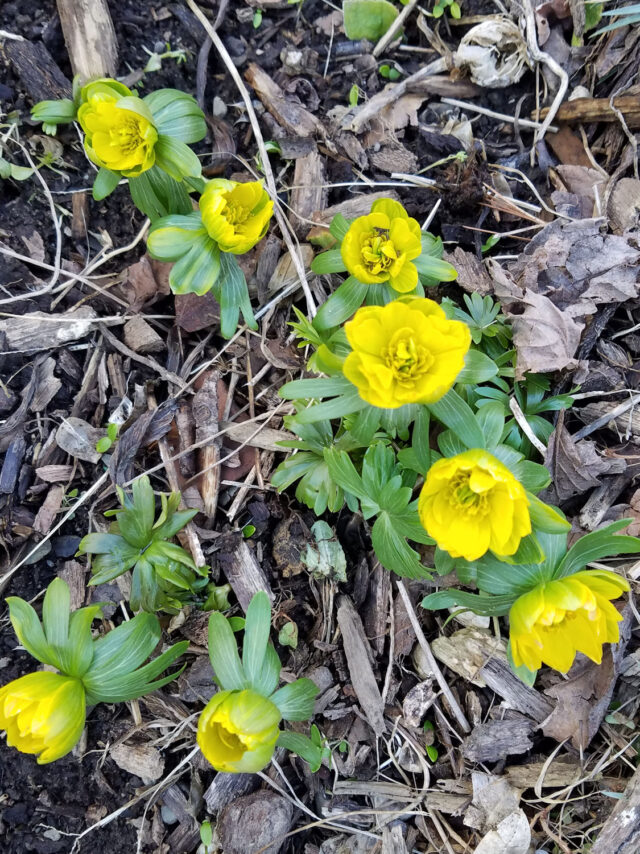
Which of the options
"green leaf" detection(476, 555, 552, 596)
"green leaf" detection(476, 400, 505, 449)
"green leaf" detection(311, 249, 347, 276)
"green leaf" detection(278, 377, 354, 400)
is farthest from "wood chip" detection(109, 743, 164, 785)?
"green leaf" detection(311, 249, 347, 276)

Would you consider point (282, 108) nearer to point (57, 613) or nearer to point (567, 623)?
point (57, 613)

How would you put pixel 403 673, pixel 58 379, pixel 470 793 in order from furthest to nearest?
pixel 58 379
pixel 403 673
pixel 470 793

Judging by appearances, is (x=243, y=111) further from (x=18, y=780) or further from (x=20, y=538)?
(x=18, y=780)

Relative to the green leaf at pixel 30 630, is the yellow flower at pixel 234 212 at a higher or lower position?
higher

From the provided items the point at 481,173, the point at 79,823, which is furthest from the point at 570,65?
the point at 79,823

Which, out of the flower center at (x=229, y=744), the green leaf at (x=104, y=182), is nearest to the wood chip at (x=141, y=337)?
the green leaf at (x=104, y=182)

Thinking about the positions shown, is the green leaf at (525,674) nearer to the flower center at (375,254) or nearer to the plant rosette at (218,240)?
the flower center at (375,254)
